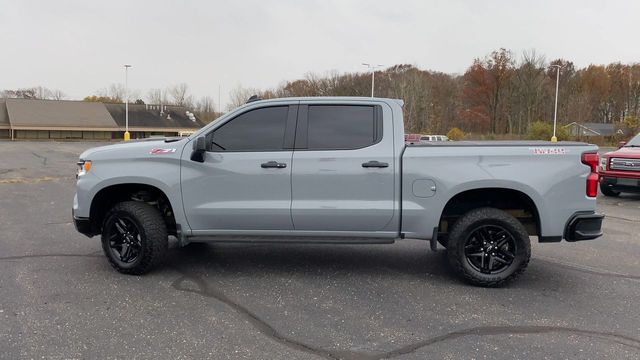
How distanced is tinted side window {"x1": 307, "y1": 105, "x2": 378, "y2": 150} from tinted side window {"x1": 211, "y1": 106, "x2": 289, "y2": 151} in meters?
0.33

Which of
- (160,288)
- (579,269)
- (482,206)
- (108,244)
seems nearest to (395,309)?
(482,206)

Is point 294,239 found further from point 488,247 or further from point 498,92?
point 498,92

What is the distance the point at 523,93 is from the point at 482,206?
7115 cm

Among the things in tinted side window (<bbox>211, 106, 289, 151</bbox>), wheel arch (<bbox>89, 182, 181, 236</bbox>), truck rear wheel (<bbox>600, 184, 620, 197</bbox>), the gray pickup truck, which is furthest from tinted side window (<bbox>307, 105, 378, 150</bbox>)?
truck rear wheel (<bbox>600, 184, 620, 197</bbox>)

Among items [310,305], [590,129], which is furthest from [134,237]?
[590,129]

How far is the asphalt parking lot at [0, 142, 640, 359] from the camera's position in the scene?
12.5ft

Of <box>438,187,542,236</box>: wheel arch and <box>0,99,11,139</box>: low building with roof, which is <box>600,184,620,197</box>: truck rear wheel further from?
<box>0,99,11,139</box>: low building with roof

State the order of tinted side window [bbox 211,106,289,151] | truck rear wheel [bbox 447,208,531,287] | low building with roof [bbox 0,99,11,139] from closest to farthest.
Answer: truck rear wheel [bbox 447,208,531,287] → tinted side window [bbox 211,106,289,151] → low building with roof [bbox 0,99,11,139]

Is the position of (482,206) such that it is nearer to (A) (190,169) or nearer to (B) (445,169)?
(B) (445,169)

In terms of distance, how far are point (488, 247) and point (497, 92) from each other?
7412cm

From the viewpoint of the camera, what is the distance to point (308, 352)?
3736 mm

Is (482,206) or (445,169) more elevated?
(445,169)

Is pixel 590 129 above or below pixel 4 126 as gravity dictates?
above

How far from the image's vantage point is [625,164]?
1143 cm
